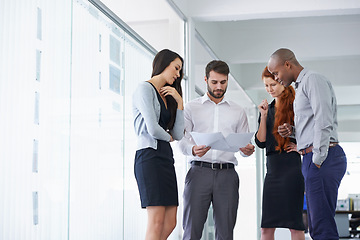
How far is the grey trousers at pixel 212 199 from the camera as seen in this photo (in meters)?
3.02

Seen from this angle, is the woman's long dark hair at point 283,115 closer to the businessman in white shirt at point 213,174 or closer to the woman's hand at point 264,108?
the woman's hand at point 264,108

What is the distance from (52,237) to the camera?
2.35 m

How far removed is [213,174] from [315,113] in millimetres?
770

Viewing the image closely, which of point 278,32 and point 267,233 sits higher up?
point 278,32

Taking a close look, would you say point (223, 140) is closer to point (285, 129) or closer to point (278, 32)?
point (285, 129)

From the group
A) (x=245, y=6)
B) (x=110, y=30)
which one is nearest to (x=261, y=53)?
(x=245, y=6)

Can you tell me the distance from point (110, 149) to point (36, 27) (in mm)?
993

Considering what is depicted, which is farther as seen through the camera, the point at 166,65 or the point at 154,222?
the point at 166,65

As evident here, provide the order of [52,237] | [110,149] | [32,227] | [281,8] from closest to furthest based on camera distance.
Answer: [32,227]
[52,237]
[110,149]
[281,8]

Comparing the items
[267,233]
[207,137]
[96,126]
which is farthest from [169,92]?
[267,233]

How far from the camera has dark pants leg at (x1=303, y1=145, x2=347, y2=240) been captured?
8.48ft

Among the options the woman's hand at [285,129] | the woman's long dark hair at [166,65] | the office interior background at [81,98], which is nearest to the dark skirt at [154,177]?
the woman's long dark hair at [166,65]

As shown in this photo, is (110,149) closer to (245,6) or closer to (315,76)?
(315,76)

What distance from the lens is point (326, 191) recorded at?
2.60 meters
